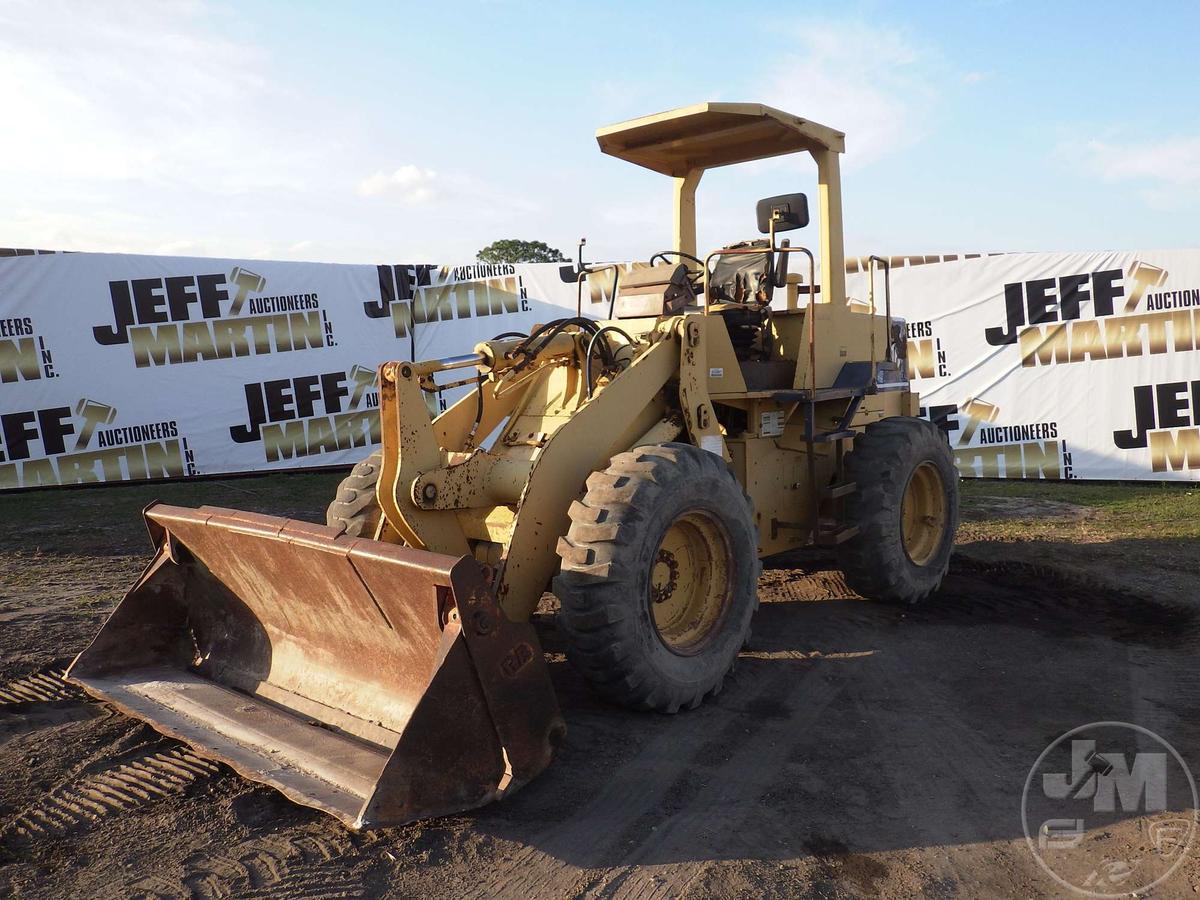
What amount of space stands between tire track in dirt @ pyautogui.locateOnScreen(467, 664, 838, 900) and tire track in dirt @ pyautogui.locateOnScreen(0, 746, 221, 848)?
4.99 feet

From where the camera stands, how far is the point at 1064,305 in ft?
40.6

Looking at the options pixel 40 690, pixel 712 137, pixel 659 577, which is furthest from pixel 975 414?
pixel 40 690

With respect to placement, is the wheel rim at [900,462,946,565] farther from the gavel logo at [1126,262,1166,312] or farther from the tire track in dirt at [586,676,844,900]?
the gavel logo at [1126,262,1166,312]

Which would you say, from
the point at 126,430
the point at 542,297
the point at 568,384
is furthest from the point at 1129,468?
the point at 126,430

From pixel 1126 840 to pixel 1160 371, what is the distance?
33.6 ft

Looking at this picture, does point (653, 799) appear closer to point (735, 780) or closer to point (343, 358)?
point (735, 780)

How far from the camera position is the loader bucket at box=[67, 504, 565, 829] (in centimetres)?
344

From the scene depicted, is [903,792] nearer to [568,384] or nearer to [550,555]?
[550,555]

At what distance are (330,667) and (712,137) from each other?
410cm

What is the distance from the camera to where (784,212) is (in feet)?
19.6

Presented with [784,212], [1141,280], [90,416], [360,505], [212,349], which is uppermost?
[784,212]

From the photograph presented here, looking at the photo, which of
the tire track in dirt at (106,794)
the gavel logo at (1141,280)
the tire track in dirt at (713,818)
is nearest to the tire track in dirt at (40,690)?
the tire track in dirt at (106,794)

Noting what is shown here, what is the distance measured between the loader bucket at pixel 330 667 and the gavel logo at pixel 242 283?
8.58 m

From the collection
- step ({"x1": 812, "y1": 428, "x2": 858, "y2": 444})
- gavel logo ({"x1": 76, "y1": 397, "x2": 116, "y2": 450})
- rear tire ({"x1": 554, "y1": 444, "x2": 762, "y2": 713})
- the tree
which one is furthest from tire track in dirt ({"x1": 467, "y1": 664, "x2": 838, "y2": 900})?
the tree
